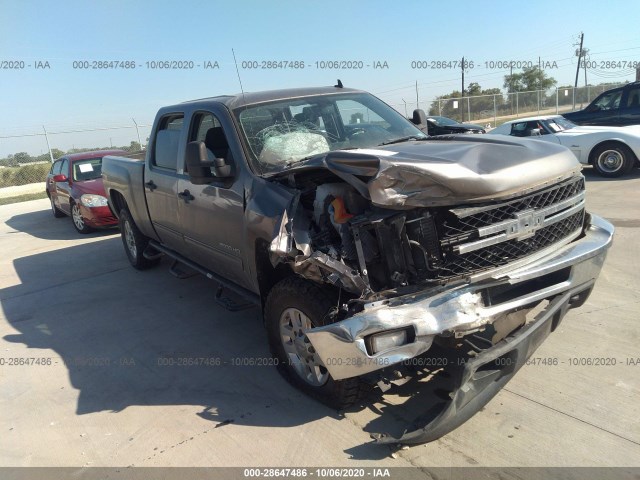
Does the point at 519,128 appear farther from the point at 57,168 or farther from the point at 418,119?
the point at 57,168

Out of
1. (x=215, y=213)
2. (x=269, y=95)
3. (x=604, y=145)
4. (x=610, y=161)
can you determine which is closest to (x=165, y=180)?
(x=215, y=213)

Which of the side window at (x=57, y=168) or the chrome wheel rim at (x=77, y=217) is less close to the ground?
the side window at (x=57, y=168)

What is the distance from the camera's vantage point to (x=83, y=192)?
10.1 m

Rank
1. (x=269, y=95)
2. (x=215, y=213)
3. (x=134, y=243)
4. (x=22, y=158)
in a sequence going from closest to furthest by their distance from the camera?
(x=215, y=213)
(x=269, y=95)
(x=134, y=243)
(x=22, y=158)

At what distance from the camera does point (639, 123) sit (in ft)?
39.3

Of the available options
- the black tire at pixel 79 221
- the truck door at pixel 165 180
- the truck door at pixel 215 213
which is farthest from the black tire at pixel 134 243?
the black tire at pixel 79 221

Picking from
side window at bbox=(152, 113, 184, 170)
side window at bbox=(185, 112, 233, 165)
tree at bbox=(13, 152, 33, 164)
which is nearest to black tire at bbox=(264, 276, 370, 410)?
side window at bbox=(185, 112, 233, 165)

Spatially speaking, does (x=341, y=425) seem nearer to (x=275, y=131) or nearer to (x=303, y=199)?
(x=303, y=199)

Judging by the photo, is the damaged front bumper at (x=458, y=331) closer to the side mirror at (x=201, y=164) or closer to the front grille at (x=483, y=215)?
the front grille at (x=483, y=215)

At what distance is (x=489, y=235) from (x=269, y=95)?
256cm

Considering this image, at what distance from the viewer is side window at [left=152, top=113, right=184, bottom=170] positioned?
511 centimetres

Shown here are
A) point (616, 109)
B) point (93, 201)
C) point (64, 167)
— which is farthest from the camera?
point (616, 109)

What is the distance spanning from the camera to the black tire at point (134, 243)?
6.85 meters

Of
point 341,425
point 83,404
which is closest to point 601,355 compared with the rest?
point 341,425
